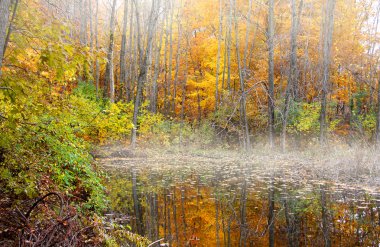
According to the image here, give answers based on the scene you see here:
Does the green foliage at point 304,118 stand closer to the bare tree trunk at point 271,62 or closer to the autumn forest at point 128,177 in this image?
the autumn forest at point 128,177

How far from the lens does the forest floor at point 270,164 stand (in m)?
10.5

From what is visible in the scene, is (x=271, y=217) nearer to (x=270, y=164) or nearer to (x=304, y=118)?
(x=270, y=164)

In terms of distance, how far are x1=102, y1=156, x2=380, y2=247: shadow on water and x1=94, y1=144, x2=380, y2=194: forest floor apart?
412 millimetres

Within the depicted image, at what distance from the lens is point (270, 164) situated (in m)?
15.0

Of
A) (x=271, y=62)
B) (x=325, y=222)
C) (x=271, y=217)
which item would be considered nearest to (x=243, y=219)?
(x=271, y=217)

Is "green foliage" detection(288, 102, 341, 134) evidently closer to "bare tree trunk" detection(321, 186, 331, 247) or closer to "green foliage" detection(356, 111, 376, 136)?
"green foliage" detection(356, 111, 376, 136)

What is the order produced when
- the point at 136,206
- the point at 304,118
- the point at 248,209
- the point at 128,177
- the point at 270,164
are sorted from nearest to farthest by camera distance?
the point at 248,209, the point at 136,206, the point at 128,177, the point at 270,164, the point at 304,118

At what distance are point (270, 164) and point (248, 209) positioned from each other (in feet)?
26.5

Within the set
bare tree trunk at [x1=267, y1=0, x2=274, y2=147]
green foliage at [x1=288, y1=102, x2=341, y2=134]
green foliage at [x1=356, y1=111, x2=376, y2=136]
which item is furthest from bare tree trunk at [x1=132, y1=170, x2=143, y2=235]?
green foliage at [x1=356, y1=111, x2=376, y2=136]

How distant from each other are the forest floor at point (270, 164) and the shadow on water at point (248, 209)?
0.41 meters

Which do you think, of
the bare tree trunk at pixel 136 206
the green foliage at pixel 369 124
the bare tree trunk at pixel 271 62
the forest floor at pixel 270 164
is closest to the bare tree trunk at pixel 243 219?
the bare tree trunk at pixel 136 206

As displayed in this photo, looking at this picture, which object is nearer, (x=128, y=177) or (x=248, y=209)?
(x=248, y=209)

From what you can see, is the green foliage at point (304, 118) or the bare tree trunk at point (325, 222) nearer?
the bare tree trunk at point (325, 222)

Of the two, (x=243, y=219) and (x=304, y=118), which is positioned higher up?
(x=304, y=118)
